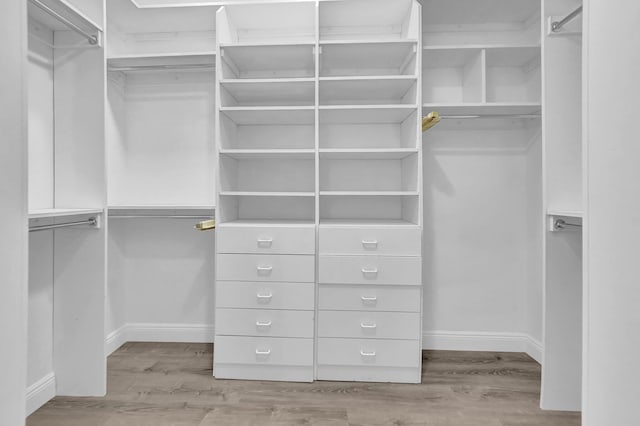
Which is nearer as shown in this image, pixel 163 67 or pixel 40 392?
pixel 40 392

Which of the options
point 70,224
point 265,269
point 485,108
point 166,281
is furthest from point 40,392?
point 485,108

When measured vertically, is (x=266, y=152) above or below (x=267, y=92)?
below

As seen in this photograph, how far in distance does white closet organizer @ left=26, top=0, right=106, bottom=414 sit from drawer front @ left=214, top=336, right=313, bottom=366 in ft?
2.09

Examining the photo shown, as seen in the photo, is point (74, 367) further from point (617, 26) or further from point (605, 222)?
point (617, 26)

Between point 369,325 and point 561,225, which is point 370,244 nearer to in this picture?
point 369,325

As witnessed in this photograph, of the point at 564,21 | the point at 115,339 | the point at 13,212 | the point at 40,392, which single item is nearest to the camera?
the point at 13,212

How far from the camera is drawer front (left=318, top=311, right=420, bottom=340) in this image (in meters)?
2.24

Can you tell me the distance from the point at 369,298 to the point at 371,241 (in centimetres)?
33

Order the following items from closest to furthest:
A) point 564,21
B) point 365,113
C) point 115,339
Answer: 1. point 564,21
2. point 365,113
3. point 115,339

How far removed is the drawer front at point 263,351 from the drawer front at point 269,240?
1.69ft

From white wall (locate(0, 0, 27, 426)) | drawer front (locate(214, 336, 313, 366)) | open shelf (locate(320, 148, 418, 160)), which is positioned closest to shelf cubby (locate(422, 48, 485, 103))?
open shelf (locate(320, 148, 418, 160))

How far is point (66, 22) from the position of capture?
5.85 feet

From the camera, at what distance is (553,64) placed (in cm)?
197

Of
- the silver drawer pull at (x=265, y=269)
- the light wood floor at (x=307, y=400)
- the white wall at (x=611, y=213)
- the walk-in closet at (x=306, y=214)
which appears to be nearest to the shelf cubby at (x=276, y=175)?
the walk-in closet at (x=306, y=214)
